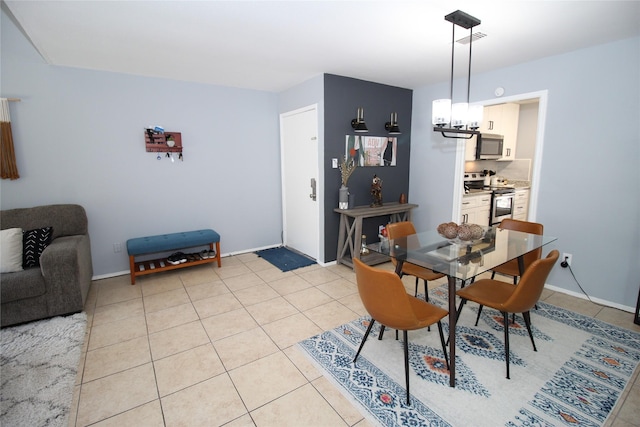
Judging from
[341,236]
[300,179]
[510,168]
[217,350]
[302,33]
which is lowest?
[217,350]

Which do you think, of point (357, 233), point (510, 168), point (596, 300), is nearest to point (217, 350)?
point (357, 233)

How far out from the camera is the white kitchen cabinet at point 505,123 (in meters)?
4.84

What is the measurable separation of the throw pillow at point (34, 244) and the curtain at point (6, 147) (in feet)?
2.15

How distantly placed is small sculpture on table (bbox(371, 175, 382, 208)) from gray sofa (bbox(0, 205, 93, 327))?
10.5 ft

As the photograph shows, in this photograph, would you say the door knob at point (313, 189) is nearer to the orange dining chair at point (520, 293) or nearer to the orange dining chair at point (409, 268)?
the orange dining chair at point (409, 268)

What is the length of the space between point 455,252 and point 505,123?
4.05 m

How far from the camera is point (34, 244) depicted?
2811 mm

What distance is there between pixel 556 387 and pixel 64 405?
2.94m

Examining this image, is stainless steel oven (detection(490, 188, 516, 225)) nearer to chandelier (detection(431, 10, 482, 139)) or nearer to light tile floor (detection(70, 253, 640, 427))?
light tile floor (detection(70, 253, 640, 427))

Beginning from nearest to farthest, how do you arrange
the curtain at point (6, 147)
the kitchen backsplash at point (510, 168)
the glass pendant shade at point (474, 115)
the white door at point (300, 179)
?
the glass pendant shade at point (474, 115) → the curtain at point (6, 147) → the white door at point (300, 179) → the kitchen backsplash at point (510, 168)

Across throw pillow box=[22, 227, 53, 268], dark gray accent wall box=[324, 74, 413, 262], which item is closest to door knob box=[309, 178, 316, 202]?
dark gray accent wall box=[324, 74, 413, 262]

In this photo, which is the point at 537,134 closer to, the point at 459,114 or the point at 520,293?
the point at 459,114

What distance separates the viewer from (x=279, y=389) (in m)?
1.89

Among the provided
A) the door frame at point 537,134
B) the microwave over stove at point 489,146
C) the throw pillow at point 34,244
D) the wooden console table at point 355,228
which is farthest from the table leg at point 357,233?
the throw pillow at point 34,244
